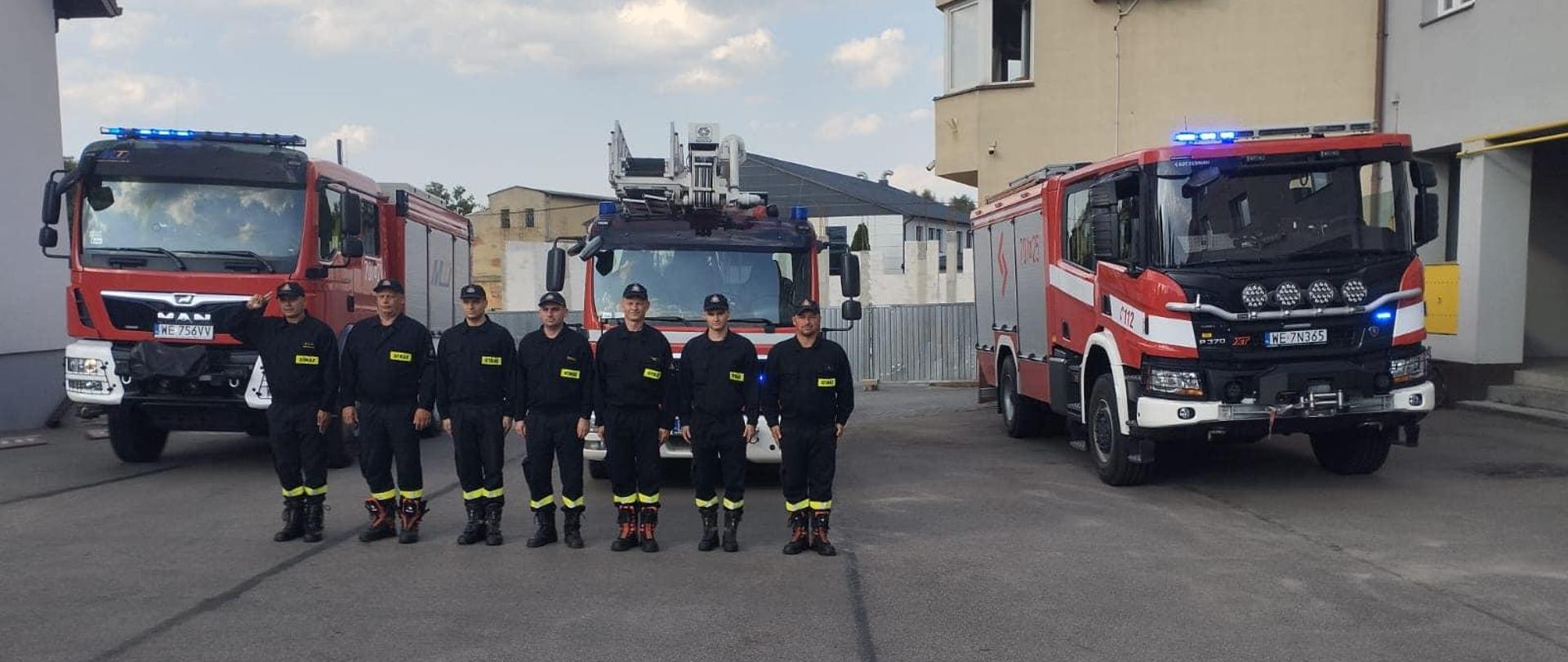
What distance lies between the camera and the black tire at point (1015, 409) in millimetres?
14070

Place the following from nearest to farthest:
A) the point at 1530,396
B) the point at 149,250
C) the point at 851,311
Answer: the point at 149,250, the point at 851,311, the point at 1530,396

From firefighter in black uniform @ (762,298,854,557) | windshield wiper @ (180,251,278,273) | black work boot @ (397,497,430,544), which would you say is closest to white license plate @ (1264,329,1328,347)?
firefighter in black uniform @ (762,298,854,557)

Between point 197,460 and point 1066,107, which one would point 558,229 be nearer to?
point 1066,107

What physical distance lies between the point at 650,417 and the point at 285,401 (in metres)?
2.51

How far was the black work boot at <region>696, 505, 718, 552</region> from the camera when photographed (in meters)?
7.90

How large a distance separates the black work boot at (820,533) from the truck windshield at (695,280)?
9.10 feet

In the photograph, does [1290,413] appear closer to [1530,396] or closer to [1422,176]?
[1422,176]

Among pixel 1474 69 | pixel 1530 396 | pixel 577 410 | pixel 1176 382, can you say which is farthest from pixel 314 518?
pixel 1474 69

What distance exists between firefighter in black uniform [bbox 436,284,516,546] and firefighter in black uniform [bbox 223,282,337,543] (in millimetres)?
898

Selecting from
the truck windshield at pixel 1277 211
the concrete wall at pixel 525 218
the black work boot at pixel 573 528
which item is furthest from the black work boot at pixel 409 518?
the concrete wall at pixel 525 218

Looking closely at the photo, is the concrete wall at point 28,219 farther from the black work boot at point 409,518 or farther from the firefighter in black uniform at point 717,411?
the firefighter in black uniform at point 717,411

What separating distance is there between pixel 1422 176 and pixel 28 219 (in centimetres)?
1762

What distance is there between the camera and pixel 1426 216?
31.1 ft

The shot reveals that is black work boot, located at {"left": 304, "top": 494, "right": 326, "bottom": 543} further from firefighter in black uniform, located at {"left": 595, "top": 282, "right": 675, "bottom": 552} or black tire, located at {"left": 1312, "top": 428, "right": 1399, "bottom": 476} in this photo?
black tire, located at {"left": 1312, "top": 428, "right": 1399, "bottom": 476}
